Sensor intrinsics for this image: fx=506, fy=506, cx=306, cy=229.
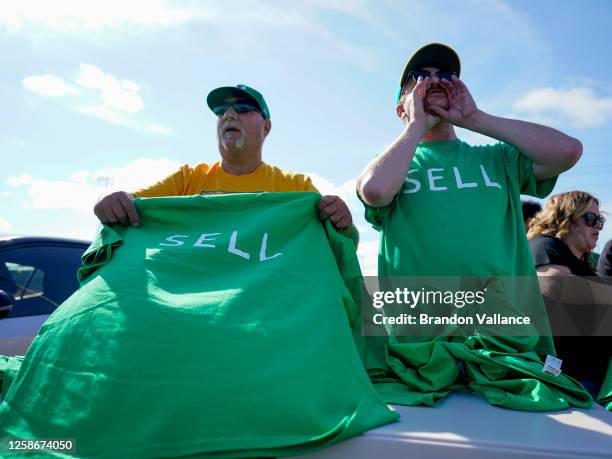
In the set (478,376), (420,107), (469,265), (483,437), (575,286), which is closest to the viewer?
(483,437)

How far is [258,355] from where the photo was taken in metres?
1.50

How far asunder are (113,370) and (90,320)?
0.26 metres

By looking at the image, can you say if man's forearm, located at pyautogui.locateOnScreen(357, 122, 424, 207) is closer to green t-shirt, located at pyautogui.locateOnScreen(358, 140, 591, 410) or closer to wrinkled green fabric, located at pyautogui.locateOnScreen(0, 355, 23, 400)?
green t-shirt, located at pyautogui.locateOnScreen(358, 140, 591, 410)

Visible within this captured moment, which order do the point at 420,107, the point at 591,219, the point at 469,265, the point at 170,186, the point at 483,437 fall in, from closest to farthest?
the point at 483,437 < the point at 469,265 < the point at 420,107 < the point at 170,186 < the point at 591,219

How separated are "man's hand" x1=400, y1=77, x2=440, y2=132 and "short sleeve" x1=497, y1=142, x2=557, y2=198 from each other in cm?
36

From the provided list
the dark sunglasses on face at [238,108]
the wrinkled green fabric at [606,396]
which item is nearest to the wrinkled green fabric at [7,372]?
the dark sunglasses on face at [238,108]

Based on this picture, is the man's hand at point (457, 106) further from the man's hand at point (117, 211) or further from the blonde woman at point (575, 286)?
the man's hand at point (117, 211)

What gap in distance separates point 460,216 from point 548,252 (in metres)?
1.21

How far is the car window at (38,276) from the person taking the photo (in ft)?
11.9

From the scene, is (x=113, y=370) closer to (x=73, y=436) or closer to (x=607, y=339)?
(x=73, y=436)

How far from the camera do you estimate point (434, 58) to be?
2449mm

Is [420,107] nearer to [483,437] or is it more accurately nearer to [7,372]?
[483,437]

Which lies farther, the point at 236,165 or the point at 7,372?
the point at 236,165

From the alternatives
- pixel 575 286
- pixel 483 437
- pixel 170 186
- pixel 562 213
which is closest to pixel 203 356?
pixel 483 437
